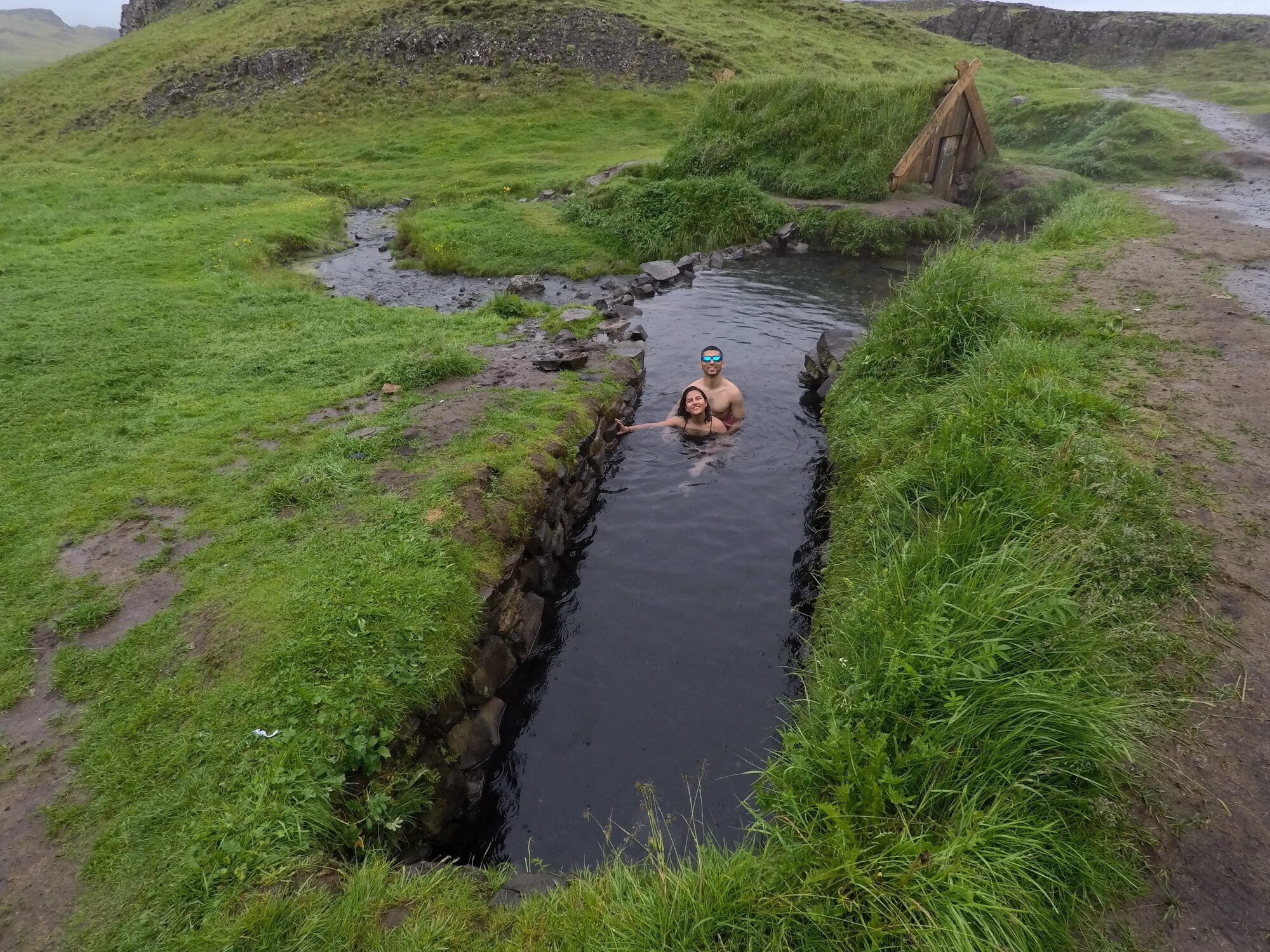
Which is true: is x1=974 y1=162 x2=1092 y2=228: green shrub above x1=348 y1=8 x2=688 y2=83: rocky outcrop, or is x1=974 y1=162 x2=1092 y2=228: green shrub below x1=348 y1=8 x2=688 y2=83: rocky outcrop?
below

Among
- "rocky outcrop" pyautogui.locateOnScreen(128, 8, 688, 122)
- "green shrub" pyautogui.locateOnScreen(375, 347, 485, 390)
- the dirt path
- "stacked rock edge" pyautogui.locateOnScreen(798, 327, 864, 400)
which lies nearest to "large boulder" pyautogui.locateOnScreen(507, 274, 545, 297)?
"green shrub" pyautogui.locateOnScreen(375, 347, 485, 390)

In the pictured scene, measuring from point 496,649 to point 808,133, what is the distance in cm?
2153

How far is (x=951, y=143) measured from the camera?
20500 millimetres

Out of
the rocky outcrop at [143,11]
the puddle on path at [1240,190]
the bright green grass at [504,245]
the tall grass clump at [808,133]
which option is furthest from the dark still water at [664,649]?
the rocky outcrop at [143,11]

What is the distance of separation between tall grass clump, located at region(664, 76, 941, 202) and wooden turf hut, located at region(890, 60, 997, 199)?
1.74ft

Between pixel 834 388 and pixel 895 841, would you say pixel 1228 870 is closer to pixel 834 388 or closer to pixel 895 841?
pixel 895 841

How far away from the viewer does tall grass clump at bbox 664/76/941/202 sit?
20422 mm

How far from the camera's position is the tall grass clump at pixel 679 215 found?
19344 mm

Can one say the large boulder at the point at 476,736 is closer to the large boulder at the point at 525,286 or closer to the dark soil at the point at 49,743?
the dark soil at the point at 49,743

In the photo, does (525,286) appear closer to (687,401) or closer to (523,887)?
(687,401)

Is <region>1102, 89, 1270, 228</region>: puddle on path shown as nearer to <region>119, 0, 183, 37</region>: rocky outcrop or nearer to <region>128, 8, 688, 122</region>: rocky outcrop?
<region>128, 8, 688, 122</region>: rocky outcrop

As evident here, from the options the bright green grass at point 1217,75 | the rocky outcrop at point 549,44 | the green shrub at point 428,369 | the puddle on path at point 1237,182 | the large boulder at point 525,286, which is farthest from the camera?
the rocky outcrop at point 549,44

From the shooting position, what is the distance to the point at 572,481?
8.87 meters

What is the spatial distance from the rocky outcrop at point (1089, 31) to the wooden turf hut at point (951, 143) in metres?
39.0
